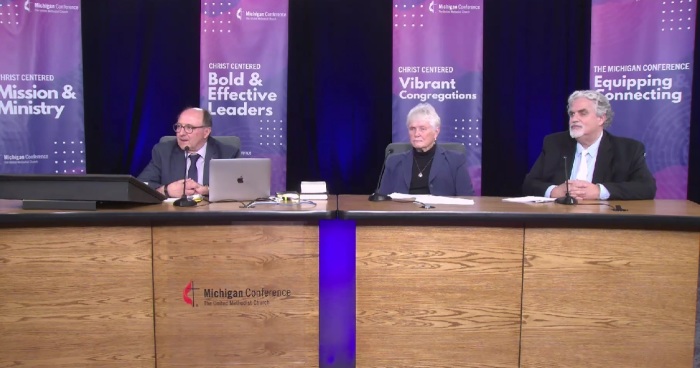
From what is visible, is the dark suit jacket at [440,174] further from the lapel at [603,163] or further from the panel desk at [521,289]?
the panel desk at [521,289]

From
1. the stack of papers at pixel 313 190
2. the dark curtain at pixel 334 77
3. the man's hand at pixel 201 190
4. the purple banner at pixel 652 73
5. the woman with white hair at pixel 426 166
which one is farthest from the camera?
the dark curtain at pixel 334 77

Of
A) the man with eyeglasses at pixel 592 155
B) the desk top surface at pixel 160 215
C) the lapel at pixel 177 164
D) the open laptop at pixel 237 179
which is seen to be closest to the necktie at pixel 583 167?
the man with eyeglasses at pixel 592 155

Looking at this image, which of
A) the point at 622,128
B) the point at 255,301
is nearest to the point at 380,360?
the point at 255,301

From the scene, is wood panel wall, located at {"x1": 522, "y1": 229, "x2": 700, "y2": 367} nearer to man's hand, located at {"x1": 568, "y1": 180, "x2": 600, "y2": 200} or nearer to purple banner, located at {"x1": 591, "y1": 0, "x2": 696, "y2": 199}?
man's hand, located at {"x1": 568, "y1": 180, "x2": 600, "y2": 200}

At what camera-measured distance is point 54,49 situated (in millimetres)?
4316

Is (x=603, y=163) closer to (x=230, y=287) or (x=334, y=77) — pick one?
(x=230, y=287)

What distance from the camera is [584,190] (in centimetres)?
266

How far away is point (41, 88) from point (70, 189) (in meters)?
2.65

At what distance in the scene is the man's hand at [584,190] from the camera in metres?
2.66

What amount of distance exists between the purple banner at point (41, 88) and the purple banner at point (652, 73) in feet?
13.7

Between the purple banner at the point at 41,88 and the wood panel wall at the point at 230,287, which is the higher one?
the purple banner at the point at 41,88

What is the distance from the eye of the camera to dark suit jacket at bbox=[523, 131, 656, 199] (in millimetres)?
2770

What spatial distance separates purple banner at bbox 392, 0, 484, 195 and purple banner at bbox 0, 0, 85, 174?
8.53 ft

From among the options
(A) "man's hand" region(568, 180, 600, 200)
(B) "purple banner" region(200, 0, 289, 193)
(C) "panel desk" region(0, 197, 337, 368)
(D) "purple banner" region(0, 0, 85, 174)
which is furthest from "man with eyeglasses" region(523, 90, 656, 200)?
(D) "purple banner" region(0, 0, 85, 174)
